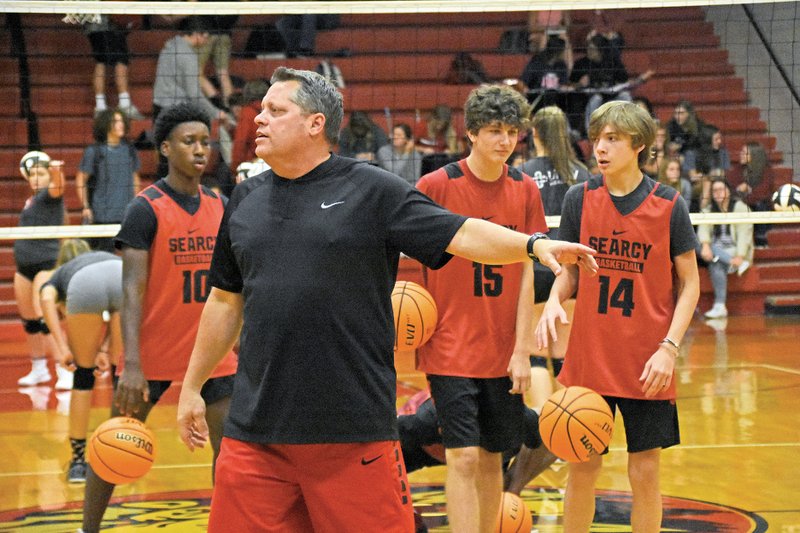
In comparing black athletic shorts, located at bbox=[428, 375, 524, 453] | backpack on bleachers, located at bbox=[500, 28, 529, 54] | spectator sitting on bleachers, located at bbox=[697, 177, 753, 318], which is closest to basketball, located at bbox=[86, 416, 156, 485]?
black athletic shorts, located at bbox=[428, 375, 524, 453]

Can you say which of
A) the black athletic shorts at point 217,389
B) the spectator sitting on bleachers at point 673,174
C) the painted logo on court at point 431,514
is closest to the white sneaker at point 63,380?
the painted logo on court at point 431,514

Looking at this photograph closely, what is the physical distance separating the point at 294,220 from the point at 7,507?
413cm

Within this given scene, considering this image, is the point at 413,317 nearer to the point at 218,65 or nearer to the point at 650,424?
the point at 650,424

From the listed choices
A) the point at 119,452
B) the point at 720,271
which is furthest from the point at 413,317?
the point at 720,271

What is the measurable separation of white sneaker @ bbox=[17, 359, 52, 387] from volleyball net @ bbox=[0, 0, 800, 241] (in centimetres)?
371

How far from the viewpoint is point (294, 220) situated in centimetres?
383

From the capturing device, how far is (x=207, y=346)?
416cm

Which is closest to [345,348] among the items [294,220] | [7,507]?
[294,220]

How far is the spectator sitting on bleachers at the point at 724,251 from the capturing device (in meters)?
16.3

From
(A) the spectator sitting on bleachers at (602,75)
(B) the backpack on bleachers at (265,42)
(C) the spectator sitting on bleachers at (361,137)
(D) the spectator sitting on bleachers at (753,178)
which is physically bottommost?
(D) the spectator sitting on bleachers at (753,178)

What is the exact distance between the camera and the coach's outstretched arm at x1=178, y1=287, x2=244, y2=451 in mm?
4156

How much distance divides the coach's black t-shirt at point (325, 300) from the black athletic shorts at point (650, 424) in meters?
1.85

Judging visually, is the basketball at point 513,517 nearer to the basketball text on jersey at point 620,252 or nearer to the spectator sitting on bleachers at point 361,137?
the basketball text on jersey at point 620,252

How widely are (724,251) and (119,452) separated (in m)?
12.3
